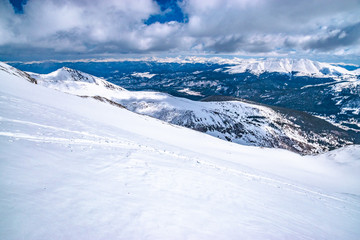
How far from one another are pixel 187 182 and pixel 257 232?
4.72m

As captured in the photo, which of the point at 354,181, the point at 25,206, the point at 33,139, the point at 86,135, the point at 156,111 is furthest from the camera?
the point at 156,111

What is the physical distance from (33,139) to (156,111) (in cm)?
15310

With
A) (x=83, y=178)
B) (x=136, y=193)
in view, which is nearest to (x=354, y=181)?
(x=136, y=193)

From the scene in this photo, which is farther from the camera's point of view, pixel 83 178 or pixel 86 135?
pixel 86 135

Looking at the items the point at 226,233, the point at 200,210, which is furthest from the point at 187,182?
the point at 226,233

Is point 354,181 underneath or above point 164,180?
above

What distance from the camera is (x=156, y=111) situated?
16350 centimetres

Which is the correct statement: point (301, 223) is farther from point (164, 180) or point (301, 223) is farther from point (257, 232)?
point (164, 180)

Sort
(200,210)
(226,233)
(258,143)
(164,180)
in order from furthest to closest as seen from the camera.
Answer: (258,143) < (164,180) < (200,210) < (226,233)

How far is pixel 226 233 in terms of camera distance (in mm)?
6836

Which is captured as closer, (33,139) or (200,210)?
(200,210)

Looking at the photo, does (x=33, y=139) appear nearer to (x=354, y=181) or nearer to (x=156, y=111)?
(x=354, y=181)

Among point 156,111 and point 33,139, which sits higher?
point 156,111

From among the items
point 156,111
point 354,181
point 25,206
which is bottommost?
point 25,206
